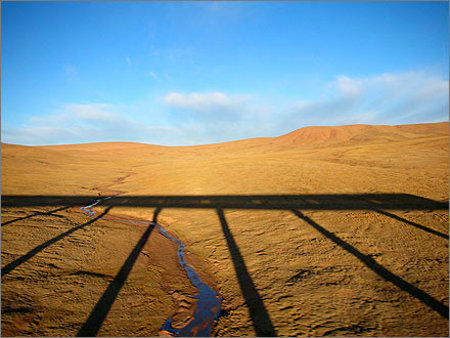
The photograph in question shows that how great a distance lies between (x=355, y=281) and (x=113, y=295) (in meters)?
3.84

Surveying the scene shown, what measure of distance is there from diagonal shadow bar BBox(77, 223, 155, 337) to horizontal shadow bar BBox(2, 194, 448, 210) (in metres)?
4.14

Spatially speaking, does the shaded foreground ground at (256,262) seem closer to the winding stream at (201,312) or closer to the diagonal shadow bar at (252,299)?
the diagonal shadow bar at (252,299)

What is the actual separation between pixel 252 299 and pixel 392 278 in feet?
7.55

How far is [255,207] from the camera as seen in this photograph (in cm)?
767

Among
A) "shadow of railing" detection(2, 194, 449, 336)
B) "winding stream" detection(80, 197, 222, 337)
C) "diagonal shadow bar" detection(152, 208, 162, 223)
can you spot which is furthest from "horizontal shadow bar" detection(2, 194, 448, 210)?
"winding stream" detection(80, 197, 222, 337)

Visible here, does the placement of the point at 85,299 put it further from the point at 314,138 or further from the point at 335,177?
the point at 314,138

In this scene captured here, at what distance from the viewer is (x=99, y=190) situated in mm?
12109

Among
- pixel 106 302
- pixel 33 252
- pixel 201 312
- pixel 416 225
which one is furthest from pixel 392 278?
pixel 33 252

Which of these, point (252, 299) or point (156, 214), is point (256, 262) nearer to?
point (252, 299)

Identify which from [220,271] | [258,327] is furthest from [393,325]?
[220,271]

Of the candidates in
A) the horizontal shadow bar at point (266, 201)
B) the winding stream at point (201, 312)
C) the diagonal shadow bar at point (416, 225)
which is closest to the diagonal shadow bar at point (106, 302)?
the winding stream at point (201, 312)

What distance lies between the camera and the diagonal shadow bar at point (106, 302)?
8.92 feet

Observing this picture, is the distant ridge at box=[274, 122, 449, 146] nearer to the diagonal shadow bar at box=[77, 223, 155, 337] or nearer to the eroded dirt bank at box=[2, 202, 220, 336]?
the eroded dirt bank at box=[2, 202, 220, 336]

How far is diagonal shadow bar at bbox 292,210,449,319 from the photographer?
9.44 ft
